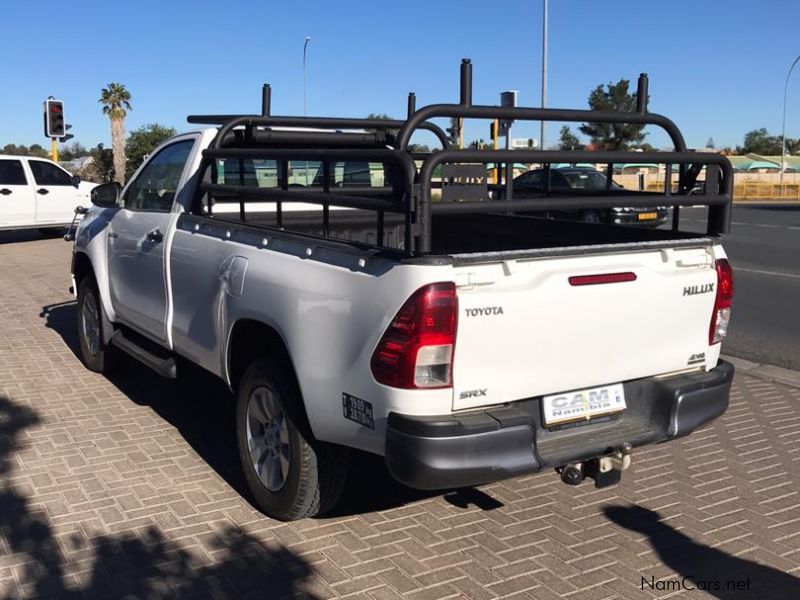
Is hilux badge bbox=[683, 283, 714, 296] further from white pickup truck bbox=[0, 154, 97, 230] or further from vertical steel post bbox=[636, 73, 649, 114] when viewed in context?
white pickup truck bbox=[0, 154, 97, 230]

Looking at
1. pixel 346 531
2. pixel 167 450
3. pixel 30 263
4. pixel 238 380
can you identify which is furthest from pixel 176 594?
pixel 30 263

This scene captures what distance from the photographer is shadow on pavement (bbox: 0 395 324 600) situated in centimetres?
349

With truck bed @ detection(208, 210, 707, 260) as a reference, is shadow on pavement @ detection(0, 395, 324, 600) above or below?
below

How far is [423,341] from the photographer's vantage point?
3203mm

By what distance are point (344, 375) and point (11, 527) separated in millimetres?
1862

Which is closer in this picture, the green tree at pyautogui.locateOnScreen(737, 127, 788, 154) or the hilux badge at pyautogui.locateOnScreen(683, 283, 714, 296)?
the hilux badge at pyautogui.locateOnScreen(683, 283, 714, 296)

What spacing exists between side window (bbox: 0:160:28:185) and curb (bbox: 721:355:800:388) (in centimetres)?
1573

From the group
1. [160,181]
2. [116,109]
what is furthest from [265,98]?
[116,109]

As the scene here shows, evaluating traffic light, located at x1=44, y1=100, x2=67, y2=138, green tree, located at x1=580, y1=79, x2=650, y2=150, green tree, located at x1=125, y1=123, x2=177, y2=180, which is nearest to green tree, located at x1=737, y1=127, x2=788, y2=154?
green tree, located at x1=580, y1=79, x2=650, y2=150

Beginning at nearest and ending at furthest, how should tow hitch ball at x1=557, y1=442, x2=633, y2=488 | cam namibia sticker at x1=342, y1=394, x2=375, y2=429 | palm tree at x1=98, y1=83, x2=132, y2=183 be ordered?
cam namibia sticker at x1=342, y1=394, x2=375, y2=429 → tow hitch ball at x1=557, y1=442, x2=633, y2=488 → palm tree at x1=98, y1=83, x2=132, y2=183

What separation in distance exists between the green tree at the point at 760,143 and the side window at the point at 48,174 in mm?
114420

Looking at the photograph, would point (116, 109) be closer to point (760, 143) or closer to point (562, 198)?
point (562, 198)

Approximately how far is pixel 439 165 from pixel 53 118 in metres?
20.8

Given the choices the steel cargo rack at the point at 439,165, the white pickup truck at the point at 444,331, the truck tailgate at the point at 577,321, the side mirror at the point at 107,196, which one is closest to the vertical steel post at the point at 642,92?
the steel cargo rack at the point at 439,165
